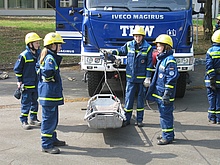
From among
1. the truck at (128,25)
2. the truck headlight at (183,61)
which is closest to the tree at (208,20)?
the truck at (128,25)

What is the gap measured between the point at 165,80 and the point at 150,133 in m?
1.11

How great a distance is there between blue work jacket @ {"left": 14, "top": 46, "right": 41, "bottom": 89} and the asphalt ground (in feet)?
2.65

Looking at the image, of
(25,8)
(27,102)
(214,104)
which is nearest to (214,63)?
(214,104)

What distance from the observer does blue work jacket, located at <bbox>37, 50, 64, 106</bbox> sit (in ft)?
17.4

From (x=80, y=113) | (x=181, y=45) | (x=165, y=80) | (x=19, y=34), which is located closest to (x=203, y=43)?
(x=19, y=34)

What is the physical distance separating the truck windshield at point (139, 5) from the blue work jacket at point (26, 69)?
2049 mm

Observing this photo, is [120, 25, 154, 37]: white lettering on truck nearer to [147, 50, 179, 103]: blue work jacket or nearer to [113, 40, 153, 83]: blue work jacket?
[113, 40, 153, 83]: blue work jacket

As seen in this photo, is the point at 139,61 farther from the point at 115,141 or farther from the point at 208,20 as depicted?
the point at 208,20

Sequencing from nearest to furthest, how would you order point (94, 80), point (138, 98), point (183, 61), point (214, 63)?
1. point (138, 98)
2. point (214, 63)
3. point (183, 61)
4. point (94, 80)

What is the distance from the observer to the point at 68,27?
939cm

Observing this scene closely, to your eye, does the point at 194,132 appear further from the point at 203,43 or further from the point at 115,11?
the point at 203,43

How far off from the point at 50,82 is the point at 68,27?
13.8 feet

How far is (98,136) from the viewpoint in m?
6.23

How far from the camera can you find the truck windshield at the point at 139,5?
7.90m
